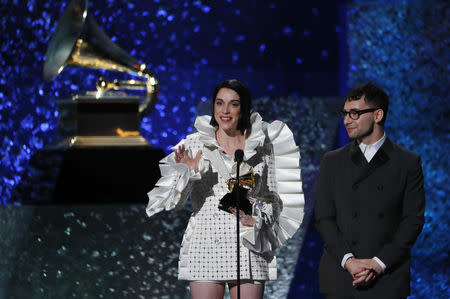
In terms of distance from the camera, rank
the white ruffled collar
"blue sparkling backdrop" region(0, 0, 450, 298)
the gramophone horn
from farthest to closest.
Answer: "blue sparkling backdrop" region(0, 0, 450, 298) → the gramophone horn → the white ruffled collar

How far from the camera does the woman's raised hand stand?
2.45m

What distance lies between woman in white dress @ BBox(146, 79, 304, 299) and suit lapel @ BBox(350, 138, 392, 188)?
0.25 metres

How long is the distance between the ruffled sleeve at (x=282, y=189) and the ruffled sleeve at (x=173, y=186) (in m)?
0.25

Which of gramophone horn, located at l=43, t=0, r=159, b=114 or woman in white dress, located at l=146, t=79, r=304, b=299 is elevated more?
gramophone horn, located at l=43, t=0, r=159, b=114

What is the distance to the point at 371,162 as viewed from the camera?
7.91 ft

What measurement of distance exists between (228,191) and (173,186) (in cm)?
20

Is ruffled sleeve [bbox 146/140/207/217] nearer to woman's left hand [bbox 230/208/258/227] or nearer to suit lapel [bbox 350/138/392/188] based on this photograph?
woman's left hand [bbox 230/208/258/227]

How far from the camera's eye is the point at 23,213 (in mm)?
3553

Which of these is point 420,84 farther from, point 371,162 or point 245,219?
point 245,219

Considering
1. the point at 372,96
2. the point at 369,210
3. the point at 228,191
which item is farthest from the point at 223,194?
the point at 372,96

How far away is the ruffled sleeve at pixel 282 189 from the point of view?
2.56m

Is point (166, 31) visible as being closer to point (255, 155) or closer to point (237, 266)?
point (255, 155)

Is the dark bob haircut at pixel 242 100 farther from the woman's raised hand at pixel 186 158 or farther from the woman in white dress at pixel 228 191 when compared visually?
the woman's raised hand at pixel 186 158

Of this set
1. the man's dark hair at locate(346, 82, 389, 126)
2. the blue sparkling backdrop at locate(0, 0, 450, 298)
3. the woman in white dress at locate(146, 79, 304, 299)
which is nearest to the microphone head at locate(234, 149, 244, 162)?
the woman in white dress at locate(146, 79, 304, 299)
